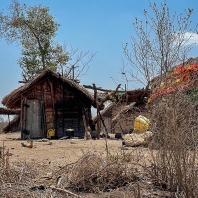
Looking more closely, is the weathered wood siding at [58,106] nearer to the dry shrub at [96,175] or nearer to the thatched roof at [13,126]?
the thatched roof at [13,126]

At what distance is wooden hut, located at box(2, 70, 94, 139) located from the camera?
47.4 feet

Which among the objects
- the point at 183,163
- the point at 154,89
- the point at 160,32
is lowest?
the point at 183,163

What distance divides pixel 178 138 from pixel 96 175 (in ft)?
A: 4.75

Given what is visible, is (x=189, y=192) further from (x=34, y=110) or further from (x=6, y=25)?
(x=6, y=25)

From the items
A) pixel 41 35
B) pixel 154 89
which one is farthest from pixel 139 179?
pixel 41 35

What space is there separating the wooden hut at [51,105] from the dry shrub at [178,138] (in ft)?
32.9

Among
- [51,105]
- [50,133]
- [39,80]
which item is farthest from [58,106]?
[39,80]

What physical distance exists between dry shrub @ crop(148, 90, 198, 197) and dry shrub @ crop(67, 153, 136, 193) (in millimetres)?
725

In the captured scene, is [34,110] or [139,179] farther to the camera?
[34,110]

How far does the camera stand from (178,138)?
3.80m

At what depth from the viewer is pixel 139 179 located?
4.88 metres

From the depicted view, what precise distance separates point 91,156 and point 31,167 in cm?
143

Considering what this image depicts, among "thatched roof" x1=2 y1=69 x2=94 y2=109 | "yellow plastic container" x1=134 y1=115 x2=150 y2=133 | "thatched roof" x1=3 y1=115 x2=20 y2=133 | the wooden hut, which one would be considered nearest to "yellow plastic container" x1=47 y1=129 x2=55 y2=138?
the wooden hut

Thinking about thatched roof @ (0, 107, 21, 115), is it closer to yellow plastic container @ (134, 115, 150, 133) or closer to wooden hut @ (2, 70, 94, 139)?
wooden hut @ (2, 70, 94, 139)
